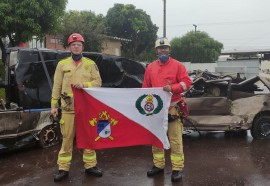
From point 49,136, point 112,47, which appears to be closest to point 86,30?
point 112,47

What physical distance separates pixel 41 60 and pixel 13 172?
2354 millimetres

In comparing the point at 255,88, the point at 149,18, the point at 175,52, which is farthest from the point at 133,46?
the point at 255,88

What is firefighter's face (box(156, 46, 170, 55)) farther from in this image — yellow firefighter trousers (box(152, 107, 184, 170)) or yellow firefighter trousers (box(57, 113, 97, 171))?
yellow firefighter trousers (box(57, 113, 97, 171))

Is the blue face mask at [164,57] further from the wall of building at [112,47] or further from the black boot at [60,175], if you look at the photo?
the wall of building at [112,47]

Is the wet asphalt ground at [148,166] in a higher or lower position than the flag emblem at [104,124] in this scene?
lower

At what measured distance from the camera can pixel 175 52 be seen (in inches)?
2216

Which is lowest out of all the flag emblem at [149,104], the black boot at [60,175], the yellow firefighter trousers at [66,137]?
the black boot at [60,175]

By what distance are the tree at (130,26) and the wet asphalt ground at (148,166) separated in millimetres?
30393

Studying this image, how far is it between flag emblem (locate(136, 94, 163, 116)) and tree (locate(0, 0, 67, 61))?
10.8 m

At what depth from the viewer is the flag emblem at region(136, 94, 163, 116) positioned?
5293 mm

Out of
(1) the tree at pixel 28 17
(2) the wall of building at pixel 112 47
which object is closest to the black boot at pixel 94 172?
(1) the tree at pixel 28 17

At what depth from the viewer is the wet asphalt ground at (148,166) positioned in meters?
5.31

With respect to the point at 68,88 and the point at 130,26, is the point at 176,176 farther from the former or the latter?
the point at 130,26

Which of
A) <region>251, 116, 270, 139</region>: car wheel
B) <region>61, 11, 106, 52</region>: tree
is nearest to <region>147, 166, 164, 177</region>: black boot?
<region>251, 116, 270, 139</region>: car wheel
